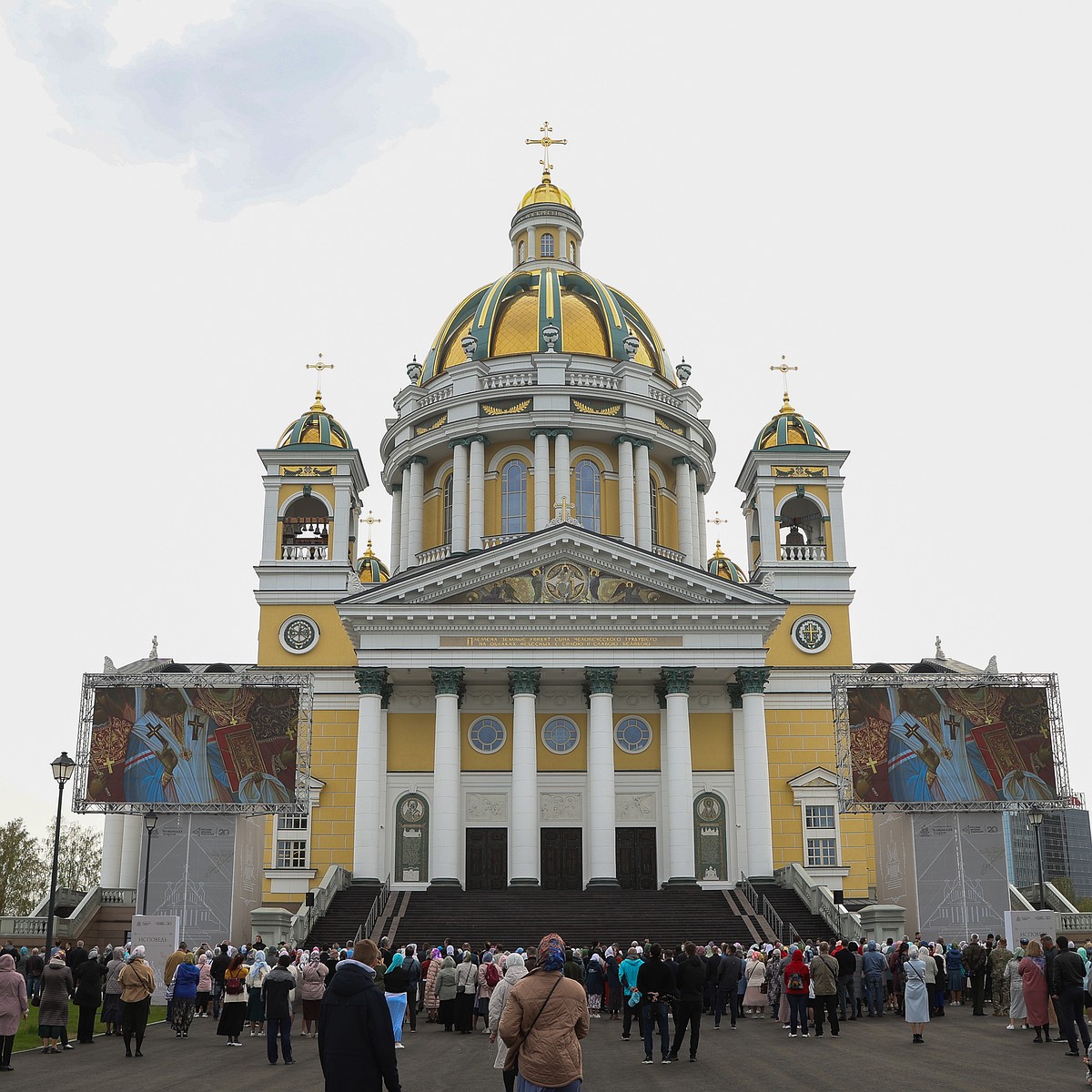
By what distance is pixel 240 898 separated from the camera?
34.0 metres

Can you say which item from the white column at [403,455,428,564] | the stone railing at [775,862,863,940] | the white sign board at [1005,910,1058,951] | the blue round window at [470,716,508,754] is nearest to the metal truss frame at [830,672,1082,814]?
the stone railing at [775,862,863,940]

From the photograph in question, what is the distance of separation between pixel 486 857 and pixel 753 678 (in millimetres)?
10685

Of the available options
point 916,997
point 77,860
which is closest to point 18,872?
point 77,860

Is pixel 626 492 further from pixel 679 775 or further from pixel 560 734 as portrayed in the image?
pixel 679 775

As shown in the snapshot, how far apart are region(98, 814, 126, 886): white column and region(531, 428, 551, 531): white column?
778 inches

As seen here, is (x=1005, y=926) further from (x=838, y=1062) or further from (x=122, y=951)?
(x=122, y=951)

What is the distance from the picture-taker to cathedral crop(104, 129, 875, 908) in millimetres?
43406

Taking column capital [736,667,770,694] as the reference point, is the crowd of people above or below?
below

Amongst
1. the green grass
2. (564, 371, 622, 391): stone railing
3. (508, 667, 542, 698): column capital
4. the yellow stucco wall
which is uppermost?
(564, 371, 622, 391): stone railing

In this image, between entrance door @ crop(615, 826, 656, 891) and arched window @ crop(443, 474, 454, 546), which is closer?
entrance door @ crop(615, 826, 656, 891)

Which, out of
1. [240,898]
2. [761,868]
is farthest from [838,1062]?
[761,868]

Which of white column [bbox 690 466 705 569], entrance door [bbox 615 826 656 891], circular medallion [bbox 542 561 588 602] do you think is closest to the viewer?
circular medallion [bbox 542 561 588 602]

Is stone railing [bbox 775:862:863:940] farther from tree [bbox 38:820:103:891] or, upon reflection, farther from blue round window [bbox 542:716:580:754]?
tree [bbox 38:820:103:891]

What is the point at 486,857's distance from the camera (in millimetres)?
44938
